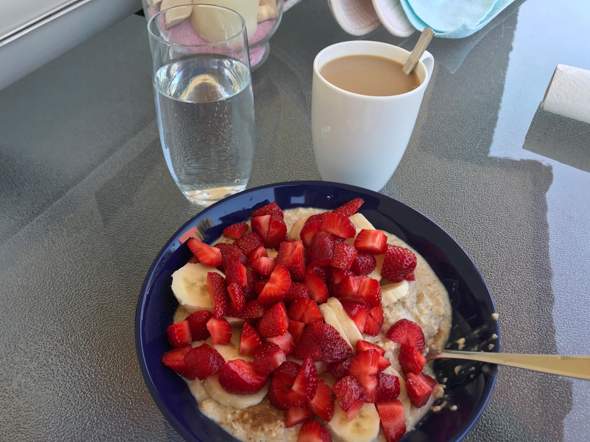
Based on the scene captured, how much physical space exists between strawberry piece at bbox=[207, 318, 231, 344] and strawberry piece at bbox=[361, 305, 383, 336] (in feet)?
0.51

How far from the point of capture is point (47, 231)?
838mm

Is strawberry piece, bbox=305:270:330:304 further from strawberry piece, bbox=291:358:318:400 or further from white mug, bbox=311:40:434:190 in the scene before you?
white mug, bbox=311:40:434:190

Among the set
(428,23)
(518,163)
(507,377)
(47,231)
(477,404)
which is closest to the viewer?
(477,404)

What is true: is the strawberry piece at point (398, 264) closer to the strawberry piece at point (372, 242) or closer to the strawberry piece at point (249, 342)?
the strawberry piece at point (372, 242)

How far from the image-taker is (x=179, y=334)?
0.63 meters

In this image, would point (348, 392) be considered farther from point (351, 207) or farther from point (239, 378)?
point (351, 207)

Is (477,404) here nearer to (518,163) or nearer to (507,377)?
(507,377)

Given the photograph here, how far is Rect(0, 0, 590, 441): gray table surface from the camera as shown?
0.67 meters

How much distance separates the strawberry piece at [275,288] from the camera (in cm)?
66

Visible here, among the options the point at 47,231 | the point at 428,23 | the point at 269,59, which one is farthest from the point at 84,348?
the point at 428,23

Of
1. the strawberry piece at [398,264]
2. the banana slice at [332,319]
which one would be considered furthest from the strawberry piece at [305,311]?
the strawberry piece at [398,264]

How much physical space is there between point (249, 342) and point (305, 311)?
0.07 meters

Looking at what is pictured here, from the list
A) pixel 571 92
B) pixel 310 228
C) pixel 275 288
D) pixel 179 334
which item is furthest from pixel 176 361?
pixel 571 92

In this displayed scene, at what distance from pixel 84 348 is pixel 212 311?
0.18m
